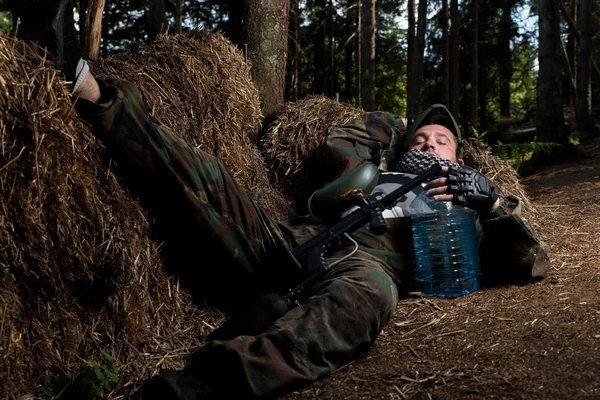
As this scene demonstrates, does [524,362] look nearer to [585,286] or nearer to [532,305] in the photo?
[532,305]

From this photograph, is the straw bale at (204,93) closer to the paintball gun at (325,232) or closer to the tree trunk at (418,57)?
the paintball gun at (325,232)

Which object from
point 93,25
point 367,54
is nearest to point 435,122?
point 93,25

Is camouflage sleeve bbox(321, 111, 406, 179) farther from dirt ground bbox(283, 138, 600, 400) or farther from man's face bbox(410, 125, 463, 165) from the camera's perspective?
dirt ground bbox(283, 138, 600, 400)

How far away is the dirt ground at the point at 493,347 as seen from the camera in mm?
2398

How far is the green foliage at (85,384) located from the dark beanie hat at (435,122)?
3053mm

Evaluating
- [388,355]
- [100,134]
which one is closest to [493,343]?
[388,355]

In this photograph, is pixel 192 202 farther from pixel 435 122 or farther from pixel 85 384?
pixel 435 122

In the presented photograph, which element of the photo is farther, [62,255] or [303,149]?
[303,149]

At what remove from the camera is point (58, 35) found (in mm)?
2662

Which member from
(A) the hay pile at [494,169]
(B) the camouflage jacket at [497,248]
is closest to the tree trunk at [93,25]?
(B) the camouflage jacket at [497,248]

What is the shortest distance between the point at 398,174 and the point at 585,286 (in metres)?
1.45

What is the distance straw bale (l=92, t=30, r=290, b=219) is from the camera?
3.81m

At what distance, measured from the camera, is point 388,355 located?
290 cm

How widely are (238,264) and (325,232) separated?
56cm
